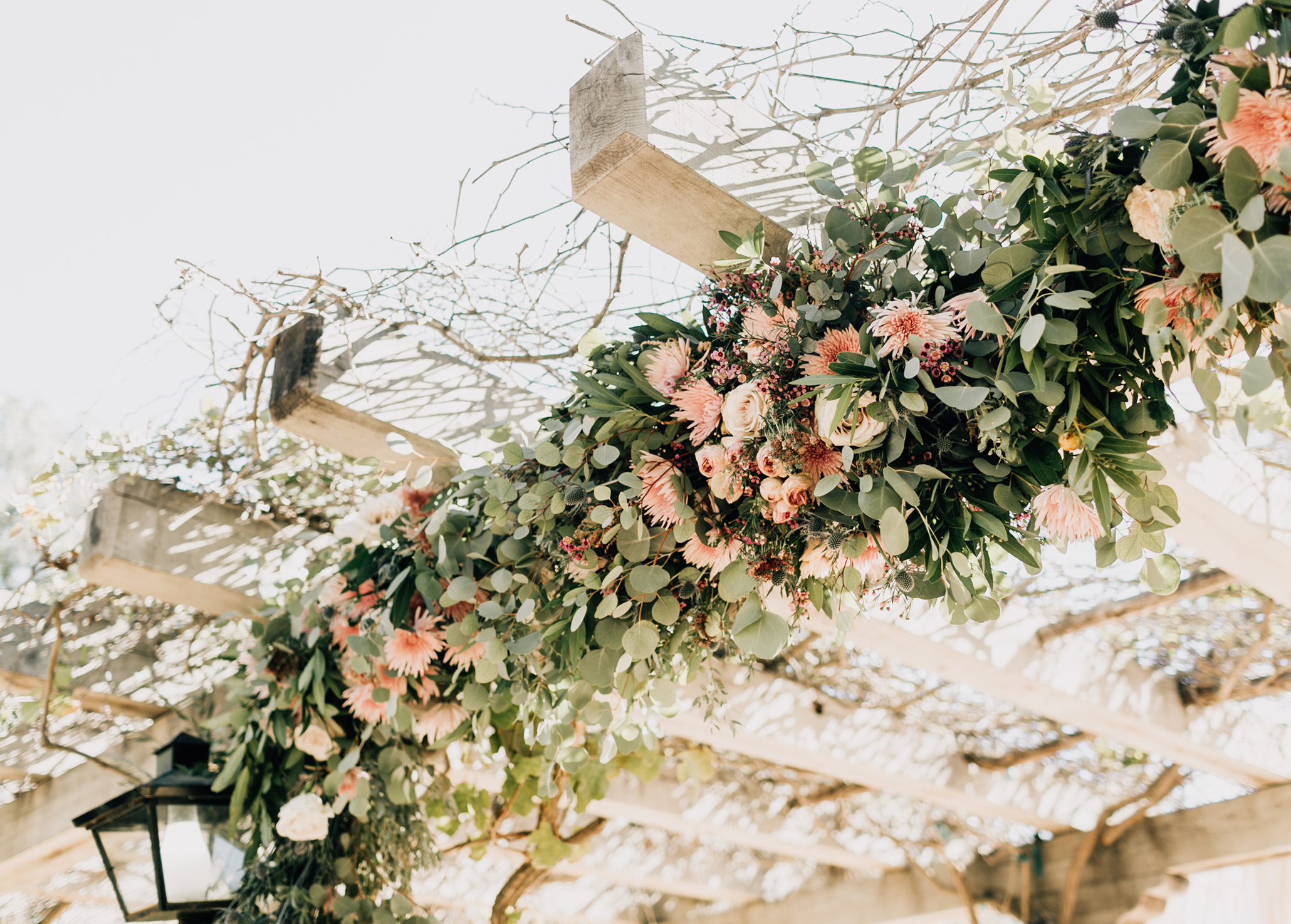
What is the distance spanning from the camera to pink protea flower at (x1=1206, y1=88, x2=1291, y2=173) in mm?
543

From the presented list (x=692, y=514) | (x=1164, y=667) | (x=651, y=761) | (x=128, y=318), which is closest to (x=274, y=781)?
(x=651, y=761)

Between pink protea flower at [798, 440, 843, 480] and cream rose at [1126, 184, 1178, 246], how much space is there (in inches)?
12.4

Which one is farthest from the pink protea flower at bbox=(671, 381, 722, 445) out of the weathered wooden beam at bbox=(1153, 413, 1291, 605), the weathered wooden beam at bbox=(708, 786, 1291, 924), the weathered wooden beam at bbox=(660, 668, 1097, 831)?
the weathered wooden beam at bbox=(708, 786, 1291, 924)

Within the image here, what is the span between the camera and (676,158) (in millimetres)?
918

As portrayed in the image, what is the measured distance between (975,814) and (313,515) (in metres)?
2.40

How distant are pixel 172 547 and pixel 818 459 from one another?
5.62ft

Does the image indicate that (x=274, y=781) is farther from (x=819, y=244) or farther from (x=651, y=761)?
(x=819, y=244)

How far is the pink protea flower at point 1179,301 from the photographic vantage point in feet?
1.99

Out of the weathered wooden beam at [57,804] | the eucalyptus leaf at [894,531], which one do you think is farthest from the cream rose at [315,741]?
the weathered wooden beam at [57,804]

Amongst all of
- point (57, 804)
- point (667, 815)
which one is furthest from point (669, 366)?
point (57, 804)

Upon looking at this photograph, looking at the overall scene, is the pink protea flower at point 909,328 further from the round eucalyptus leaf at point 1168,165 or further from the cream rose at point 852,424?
the round eucalyptus leaf at point 1168,165

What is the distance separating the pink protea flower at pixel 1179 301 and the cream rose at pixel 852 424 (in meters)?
0.22

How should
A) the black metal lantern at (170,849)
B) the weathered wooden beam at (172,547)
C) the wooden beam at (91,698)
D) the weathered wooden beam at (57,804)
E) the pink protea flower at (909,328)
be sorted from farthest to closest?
the weathered wooden beam at (57,804)
the wooden beam at (91,698)
the weathered wooden beam at (172,547)
the black metal lantern at (170,849)
the pink protea flower at (909,328)

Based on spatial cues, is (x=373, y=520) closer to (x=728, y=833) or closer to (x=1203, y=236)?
(x=1203, y=236)
